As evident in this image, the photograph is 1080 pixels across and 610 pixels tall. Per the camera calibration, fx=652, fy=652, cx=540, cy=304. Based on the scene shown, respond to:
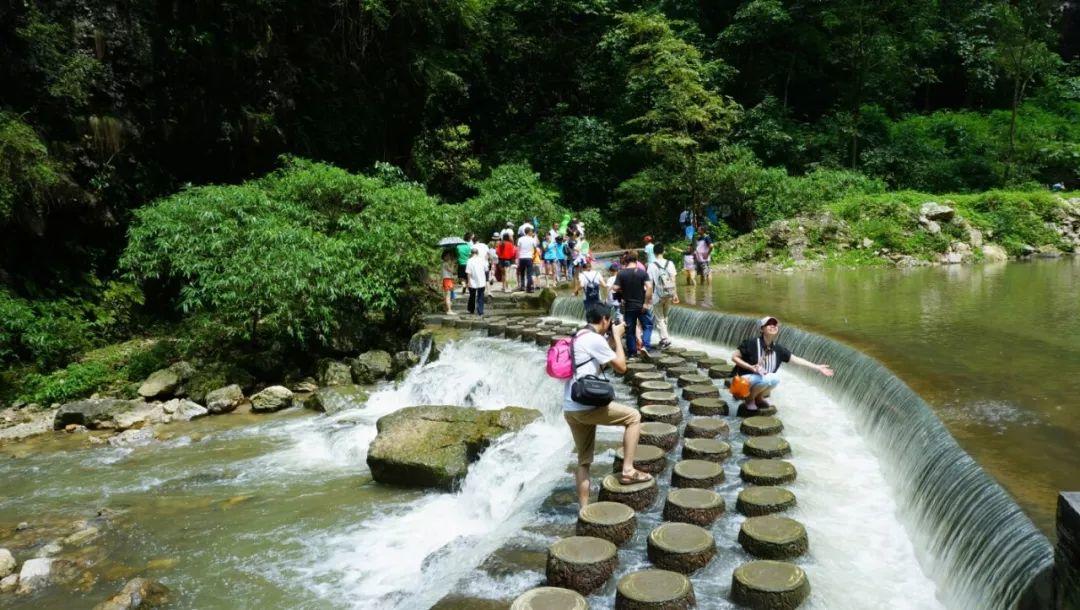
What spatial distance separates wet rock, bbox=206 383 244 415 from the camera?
13.5m

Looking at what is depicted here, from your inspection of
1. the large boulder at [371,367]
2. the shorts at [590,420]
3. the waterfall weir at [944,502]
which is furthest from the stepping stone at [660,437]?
the large boulder at [371,367]

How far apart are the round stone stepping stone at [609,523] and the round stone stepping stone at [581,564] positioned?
28cm

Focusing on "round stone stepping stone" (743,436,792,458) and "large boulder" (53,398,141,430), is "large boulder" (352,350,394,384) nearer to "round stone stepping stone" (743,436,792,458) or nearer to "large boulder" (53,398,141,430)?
"large boulder" (53,398,141,430)

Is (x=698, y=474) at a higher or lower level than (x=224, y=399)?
higher

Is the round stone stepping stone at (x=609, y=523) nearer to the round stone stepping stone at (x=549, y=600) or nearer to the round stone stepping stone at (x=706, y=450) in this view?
the round stone stepping stone at (x=549, y=600)

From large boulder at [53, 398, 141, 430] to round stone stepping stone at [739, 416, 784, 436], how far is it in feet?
38.8

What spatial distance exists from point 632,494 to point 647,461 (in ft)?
2.77

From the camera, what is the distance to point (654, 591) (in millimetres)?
4723

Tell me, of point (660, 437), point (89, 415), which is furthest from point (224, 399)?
point (660, 437)

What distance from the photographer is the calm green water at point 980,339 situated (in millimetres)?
5895

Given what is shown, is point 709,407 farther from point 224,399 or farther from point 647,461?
point 224,399

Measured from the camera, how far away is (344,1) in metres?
22.6

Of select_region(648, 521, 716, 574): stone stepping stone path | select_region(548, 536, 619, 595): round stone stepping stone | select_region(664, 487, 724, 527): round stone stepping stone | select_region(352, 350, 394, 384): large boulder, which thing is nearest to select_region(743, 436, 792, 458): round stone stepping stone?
select_region(664, 487, 724, 527): round stone stepping stone

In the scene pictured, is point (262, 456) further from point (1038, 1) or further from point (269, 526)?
point (1038, 1)
